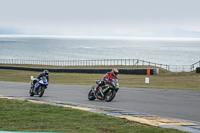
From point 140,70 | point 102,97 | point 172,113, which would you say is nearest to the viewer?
point 172,113

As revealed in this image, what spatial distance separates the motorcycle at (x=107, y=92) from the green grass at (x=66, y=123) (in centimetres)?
441

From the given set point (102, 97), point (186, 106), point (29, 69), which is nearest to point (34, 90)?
point (102, 97)

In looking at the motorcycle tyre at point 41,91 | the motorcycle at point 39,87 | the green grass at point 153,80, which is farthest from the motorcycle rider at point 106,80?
the green grass at point 153,80

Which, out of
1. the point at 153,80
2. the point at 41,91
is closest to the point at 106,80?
the point at 41,91

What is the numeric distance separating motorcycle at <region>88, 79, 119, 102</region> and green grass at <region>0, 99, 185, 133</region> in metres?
4.41

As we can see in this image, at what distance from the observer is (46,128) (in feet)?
27.6

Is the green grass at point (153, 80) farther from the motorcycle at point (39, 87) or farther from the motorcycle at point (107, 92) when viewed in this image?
the motorcycle at point (107, 92)

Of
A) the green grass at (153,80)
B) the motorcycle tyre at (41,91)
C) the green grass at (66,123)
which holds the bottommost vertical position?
the green grass at (66,123)

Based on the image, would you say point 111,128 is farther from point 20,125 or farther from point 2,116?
point 2,116

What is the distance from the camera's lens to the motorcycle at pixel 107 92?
15.8 metres

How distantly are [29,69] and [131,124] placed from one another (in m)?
48.4

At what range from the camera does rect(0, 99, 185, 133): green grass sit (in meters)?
8.21

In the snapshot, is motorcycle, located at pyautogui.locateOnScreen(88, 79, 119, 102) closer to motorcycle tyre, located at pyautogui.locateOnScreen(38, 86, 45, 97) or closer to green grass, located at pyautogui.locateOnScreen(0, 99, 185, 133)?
motorcycle tyre, located at pyautogui.locateOnScreen(38, 86, 45, 97)

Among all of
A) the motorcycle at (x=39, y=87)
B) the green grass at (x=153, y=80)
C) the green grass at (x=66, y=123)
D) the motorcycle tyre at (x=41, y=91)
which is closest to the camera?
the green grass at (x=66, y=123)
